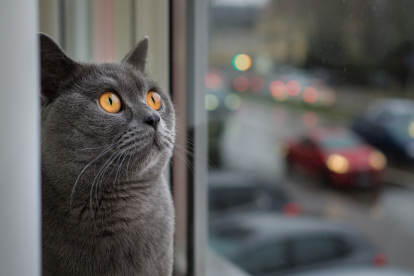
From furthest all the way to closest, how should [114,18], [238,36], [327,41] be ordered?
[238,36] < [327,41] < [114,18]

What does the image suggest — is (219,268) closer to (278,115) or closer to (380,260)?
(380,260)

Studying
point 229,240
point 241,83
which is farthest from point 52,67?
point 241,83

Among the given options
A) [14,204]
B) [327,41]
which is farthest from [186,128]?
[14,204]

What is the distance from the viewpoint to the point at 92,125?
23.7 inches

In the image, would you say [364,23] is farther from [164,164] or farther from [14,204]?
[14,204]

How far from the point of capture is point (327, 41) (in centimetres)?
97

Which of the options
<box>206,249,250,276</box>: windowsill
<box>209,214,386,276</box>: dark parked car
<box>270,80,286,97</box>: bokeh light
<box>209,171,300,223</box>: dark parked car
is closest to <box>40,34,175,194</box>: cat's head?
<box>206,249,250,276</box>: windowsill

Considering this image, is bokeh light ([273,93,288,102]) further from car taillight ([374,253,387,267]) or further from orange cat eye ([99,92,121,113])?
orange cat eye ([99,92,121,113])

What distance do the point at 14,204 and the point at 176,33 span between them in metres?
0.56

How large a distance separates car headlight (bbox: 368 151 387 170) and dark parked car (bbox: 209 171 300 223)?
1.99ft

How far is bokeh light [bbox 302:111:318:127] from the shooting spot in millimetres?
3033

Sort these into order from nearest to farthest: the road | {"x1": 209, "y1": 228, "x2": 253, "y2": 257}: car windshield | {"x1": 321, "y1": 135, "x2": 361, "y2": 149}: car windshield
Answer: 1. {"x1": 209, "y1": 228, "x2": 253, "y2": 257}: car windshield
2. the road
3. {"x1": 321, "y1": 135, "x2": 361, "y2": 149}: car windshield

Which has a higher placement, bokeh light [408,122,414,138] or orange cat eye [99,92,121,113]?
orange cat eye [99,92,121,113]

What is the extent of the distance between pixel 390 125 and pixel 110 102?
2.01 meters
